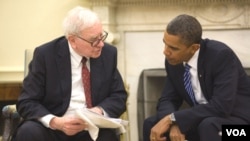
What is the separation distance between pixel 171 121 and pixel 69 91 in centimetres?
51

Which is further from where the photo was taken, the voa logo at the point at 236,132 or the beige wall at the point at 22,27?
the beige wall at the point at 22,27

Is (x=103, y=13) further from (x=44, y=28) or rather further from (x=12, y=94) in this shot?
(x=12, y=94)

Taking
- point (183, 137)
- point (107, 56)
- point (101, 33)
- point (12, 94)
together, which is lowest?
point (12, 94)

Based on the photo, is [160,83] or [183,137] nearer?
[183,137]

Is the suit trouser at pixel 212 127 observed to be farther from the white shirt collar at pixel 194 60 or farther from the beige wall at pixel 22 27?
the beige wall at pixel 22 27

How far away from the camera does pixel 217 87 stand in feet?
6.06

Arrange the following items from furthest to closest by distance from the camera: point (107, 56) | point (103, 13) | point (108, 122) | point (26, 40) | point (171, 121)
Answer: point (26, 40) < point (103, 13) < point (107, 56) < point (171, 121) < point (108, 122)

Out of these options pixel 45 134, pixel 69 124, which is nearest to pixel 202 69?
pixel 69 124

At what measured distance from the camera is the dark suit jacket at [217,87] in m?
1.82

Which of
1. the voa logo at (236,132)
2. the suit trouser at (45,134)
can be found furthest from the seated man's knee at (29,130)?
the voa logo at (236,132)

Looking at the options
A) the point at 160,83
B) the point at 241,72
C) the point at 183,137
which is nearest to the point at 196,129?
the point at 183,137

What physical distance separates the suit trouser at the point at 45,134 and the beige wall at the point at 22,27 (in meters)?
1.43

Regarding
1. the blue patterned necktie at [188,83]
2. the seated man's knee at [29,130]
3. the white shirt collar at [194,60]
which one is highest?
the white shirt collar at [194,60]

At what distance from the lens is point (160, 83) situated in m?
3.13
